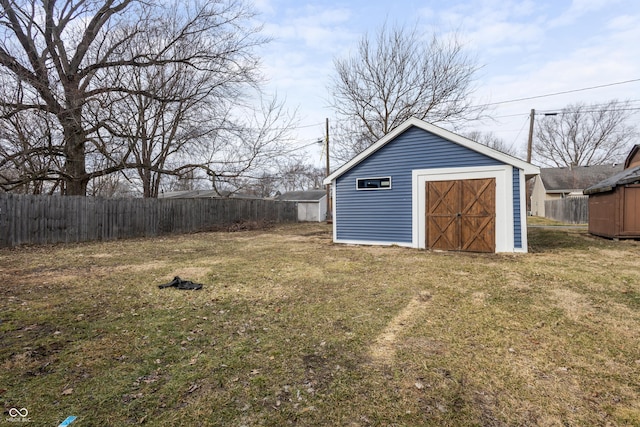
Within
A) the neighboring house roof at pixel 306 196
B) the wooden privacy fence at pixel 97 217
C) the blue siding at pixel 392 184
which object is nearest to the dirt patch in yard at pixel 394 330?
the blue siding at pixel 392 184

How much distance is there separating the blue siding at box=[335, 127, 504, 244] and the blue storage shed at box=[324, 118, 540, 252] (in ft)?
0.08

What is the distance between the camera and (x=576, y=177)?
26797 millimetres

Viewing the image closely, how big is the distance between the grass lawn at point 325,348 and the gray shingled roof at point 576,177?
1011 inches

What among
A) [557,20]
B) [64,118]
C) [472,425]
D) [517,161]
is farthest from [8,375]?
[557,20]

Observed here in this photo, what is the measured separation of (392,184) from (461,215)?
2.17 meters

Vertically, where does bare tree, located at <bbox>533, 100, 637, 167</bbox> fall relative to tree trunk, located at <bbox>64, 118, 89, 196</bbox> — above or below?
above

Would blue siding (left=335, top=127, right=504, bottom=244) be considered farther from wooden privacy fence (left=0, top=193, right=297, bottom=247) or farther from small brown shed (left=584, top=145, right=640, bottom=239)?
wooden privacy fence (left=0, top=193, right=297, bottom=247)

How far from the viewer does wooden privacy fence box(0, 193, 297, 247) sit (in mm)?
9273

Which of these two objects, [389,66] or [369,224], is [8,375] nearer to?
[369,224]

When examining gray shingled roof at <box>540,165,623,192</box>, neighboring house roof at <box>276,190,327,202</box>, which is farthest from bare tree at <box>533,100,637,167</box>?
neighboring house roof at <box>276,190,327,202</box>

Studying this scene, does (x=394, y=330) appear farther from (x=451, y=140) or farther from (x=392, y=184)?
(x=451, y=140)

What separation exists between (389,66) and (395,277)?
51.9ft

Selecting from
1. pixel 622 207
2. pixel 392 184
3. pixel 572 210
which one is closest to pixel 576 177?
pixel 572 210

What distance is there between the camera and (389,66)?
1795 centimetres
